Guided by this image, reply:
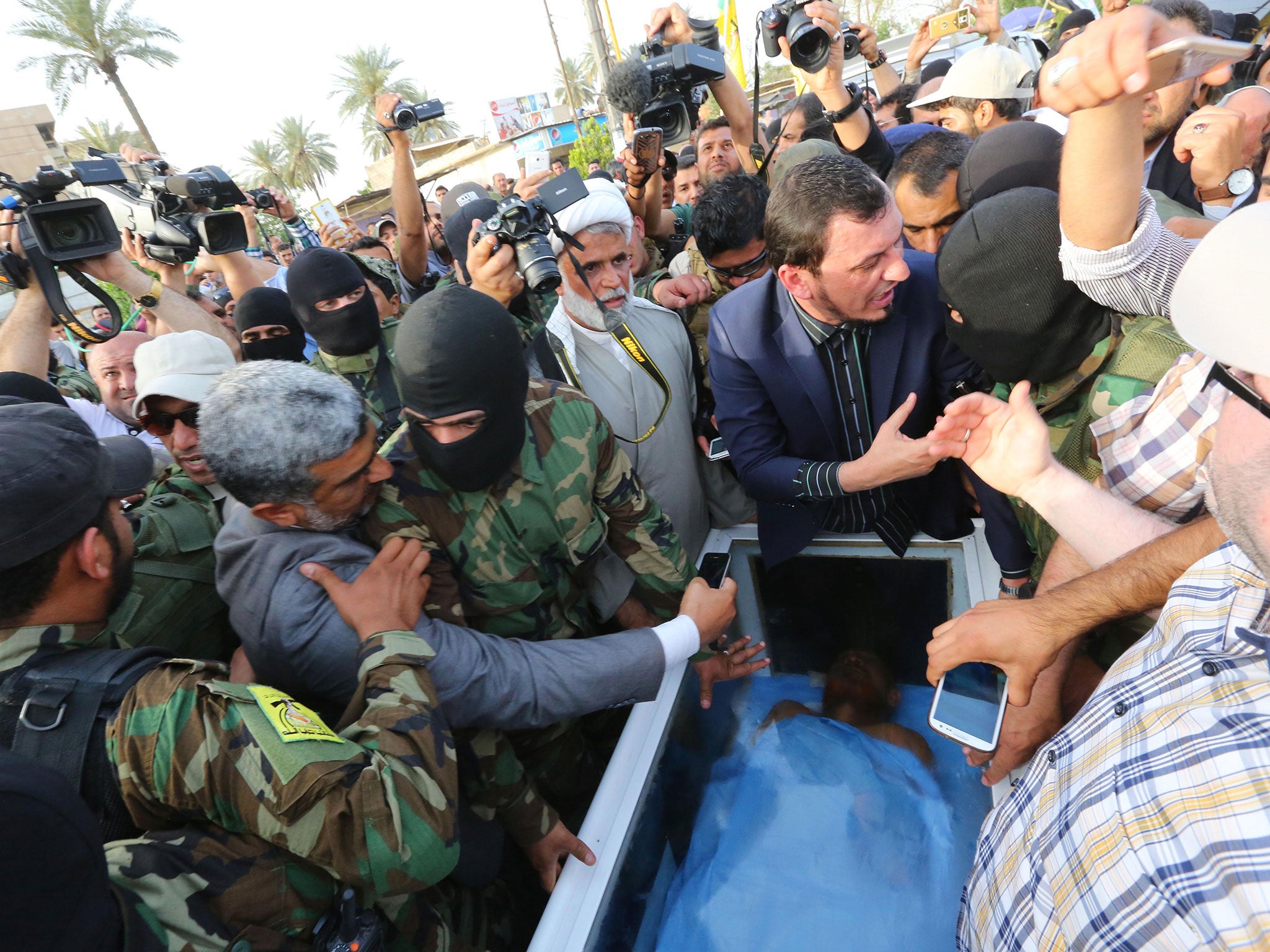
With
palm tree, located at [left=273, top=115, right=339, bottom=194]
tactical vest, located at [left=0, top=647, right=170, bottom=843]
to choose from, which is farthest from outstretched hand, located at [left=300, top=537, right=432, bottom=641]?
palm tree, located at [left=273, top=115, right=339, bottom=194]

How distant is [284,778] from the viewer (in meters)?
1.05

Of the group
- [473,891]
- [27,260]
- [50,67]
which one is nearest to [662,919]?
[473,891]

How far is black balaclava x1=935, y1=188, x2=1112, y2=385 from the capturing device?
1535 millimetres

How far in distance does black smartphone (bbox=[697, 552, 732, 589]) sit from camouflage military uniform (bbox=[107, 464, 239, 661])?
1.36 m

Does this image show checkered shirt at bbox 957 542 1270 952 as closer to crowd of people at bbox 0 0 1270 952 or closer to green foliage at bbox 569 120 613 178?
crowd of people at bbox 0 0 1270 952

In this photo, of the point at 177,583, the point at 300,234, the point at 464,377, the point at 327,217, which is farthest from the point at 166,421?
the point at 327,217

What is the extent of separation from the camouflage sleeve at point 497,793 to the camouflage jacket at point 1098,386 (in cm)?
143

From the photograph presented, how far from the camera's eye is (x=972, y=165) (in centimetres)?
212

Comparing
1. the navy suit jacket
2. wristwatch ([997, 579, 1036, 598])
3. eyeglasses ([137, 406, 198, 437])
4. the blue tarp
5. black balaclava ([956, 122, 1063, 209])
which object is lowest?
the blue tarp

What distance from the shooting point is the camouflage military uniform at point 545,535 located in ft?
5.56

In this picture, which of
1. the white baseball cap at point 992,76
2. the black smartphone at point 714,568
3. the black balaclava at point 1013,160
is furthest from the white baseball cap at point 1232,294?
the white baseball cap at point 992,76

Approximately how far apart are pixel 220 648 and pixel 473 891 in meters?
0.93

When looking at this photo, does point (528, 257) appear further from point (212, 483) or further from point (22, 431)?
point (22, 431)

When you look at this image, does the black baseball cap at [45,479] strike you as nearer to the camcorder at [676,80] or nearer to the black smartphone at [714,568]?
the black smartphone at [714,568]
